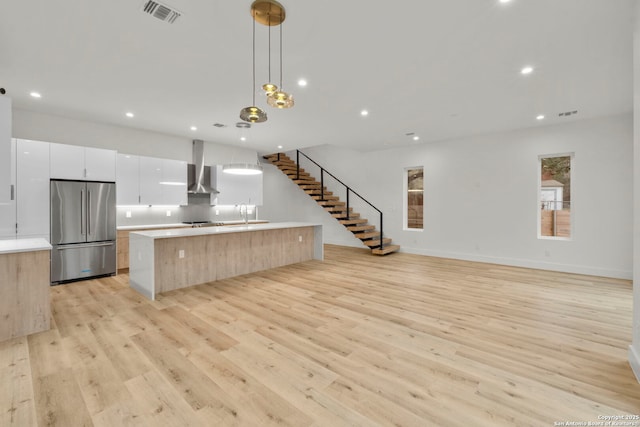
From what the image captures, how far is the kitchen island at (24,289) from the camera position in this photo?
279cm

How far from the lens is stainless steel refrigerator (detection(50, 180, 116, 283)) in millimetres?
4742

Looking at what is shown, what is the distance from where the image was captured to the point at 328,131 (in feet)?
20.8

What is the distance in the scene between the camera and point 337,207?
9.03 meters

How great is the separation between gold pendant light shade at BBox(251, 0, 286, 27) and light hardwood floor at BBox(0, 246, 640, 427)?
292 cm

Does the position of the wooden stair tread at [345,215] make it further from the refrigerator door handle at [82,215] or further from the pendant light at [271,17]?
the pendant light at [271,17]

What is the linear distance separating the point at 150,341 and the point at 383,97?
14.1 feet

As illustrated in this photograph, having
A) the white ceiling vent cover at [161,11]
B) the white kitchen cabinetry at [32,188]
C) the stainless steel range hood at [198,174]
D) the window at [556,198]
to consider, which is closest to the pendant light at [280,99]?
the white ceiling vent cover at [161,11]

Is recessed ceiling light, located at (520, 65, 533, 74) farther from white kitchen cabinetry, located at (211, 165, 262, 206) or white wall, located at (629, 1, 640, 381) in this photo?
white kitchen cabinetry, located at (211, 165, 262, 206)

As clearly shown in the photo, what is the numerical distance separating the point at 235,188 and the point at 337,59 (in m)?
5.34

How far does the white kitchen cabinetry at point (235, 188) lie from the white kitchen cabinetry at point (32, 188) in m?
3.27

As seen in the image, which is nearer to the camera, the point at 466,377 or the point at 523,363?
the point at 466,377

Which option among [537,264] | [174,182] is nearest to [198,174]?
[174,182]

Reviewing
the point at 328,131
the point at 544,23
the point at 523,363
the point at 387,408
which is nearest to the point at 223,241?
the point at 328,131

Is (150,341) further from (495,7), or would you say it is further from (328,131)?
(328,131)
